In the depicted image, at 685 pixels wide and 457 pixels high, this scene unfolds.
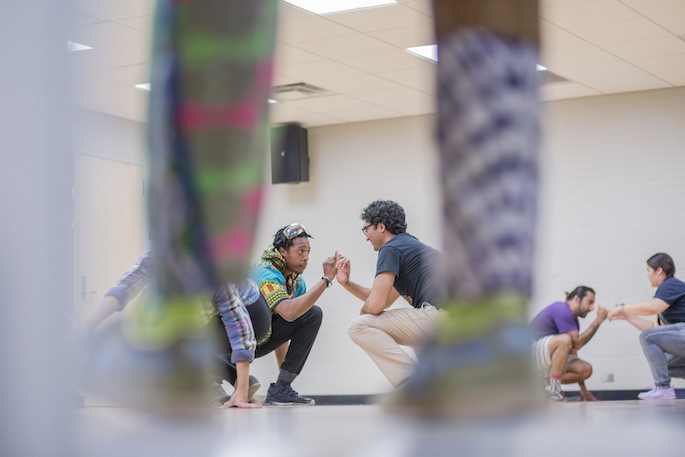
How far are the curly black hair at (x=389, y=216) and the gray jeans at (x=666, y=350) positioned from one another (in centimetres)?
252

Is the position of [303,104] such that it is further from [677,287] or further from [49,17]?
[49,17]

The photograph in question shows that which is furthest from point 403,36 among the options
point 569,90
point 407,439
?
point 407,439

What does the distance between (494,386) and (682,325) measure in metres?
6.26

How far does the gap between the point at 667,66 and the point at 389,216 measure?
4.04 metres

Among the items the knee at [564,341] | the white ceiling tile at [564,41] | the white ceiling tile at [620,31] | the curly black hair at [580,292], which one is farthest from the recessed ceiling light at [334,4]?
the curly black hair at [580,292]

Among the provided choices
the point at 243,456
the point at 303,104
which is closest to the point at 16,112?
the point at 243,456

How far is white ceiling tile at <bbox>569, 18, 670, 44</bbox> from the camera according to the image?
6328 millimetres

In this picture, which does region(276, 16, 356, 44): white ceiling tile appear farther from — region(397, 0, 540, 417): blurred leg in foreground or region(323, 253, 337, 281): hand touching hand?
region(397, 0, 540, 417): blurred leg in foreground

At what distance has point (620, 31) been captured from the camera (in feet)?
21.3

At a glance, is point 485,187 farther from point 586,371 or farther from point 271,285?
point 586,371

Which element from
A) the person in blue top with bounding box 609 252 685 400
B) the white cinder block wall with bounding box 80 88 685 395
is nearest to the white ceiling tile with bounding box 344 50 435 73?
the white cinder block wall with bounding box 80 88 685 395

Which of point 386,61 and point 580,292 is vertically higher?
point 386,61

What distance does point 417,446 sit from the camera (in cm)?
48

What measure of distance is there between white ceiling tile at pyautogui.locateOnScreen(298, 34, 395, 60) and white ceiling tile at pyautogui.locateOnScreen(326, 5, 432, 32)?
232 mm
